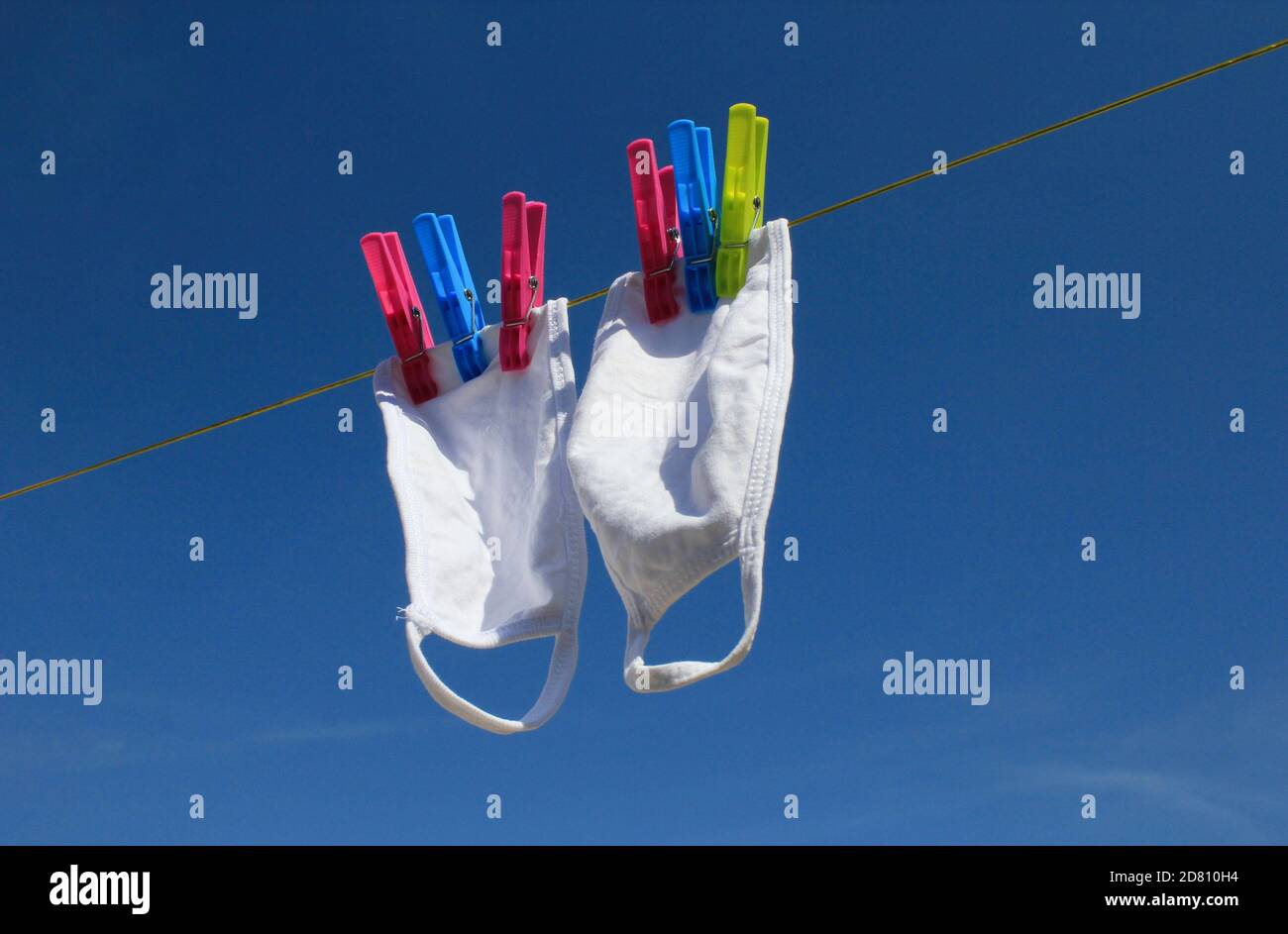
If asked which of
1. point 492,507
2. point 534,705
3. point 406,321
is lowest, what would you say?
point 534,705

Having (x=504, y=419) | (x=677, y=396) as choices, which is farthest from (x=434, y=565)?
A: (x=677, y=396)

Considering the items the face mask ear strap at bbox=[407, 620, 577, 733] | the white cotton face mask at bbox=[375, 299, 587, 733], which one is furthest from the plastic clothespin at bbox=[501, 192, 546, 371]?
the face mask ear strap at bbox=[407, 620, 577, 733]

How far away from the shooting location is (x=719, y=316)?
6.63 ft

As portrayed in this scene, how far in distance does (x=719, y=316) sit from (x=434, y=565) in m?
0.62

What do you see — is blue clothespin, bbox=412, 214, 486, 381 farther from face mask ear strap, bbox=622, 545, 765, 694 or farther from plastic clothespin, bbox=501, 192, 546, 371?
face mask ear strap, bbox=622, 545, 765, 694

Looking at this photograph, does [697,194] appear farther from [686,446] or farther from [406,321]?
[406,321]

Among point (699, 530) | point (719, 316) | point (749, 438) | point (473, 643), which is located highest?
point (719, 316)

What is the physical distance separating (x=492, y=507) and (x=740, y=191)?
2.25 feet

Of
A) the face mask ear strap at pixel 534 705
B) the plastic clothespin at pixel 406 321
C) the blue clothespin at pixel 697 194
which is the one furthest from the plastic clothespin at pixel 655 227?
the face mask ear strap at pixel 534 705

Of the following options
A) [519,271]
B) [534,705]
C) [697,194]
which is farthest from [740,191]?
[534,705]

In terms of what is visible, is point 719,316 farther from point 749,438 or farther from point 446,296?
point 446,296

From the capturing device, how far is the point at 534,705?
77.2 inches

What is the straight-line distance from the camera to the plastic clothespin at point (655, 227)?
6.66ft

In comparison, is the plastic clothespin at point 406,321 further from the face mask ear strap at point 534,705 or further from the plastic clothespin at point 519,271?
the face mask ear strap at point 534,705
